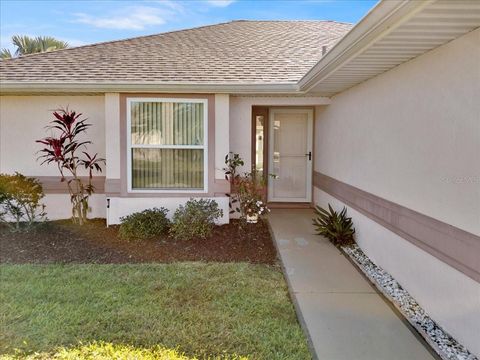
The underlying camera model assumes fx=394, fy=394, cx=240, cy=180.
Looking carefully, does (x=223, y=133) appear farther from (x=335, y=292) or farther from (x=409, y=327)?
Answer: (x=409, y=327)

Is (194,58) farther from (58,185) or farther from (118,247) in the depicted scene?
(118,247)

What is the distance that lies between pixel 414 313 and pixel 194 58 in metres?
6.80

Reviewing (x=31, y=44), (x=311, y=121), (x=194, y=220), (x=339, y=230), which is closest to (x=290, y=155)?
(x=311, y=121)

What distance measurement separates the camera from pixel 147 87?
7.09 metres

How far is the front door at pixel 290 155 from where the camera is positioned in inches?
381

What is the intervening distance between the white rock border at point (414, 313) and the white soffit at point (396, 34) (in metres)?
2.66

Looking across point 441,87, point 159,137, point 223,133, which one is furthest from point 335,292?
point 159,137

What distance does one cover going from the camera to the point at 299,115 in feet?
31.9

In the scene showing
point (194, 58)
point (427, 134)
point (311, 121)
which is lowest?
point (427, 134)

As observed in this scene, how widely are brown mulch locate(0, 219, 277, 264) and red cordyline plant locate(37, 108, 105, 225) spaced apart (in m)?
0.51

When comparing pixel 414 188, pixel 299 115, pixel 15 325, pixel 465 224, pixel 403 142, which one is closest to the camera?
pixel 465 224

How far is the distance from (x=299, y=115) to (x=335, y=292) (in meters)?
5.92

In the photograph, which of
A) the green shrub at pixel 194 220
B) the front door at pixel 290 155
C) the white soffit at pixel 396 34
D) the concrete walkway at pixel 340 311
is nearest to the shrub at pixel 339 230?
the concrete walkway at pixel 340 311

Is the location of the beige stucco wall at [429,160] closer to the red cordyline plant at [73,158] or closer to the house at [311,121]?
the house at [311,121]
